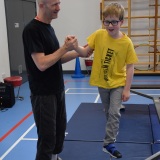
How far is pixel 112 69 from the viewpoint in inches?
99.4

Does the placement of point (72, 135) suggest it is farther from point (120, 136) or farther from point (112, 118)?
point (112, 118)

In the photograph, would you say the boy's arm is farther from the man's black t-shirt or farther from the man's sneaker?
the man's black t-shirt

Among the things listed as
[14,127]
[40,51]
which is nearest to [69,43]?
[40,51]

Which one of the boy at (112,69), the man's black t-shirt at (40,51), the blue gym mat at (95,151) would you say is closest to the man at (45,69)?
the man's black t-shirt at (40,51)

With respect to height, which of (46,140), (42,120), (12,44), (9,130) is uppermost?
(12,44)

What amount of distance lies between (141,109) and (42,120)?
2.42 meters

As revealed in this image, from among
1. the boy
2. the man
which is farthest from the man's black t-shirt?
the boy

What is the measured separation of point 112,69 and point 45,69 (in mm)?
814

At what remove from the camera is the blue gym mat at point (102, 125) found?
121 inches

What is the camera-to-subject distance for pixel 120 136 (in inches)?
123

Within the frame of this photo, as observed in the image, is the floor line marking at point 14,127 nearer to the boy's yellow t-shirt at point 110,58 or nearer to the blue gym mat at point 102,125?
the blue gym mat at point 102,125

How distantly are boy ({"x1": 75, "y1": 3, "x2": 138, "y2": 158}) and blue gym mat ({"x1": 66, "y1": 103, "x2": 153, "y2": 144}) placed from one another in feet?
1.77

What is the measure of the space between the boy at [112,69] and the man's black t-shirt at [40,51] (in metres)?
0.44

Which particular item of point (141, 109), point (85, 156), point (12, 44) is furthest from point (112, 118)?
point (12, 44)
